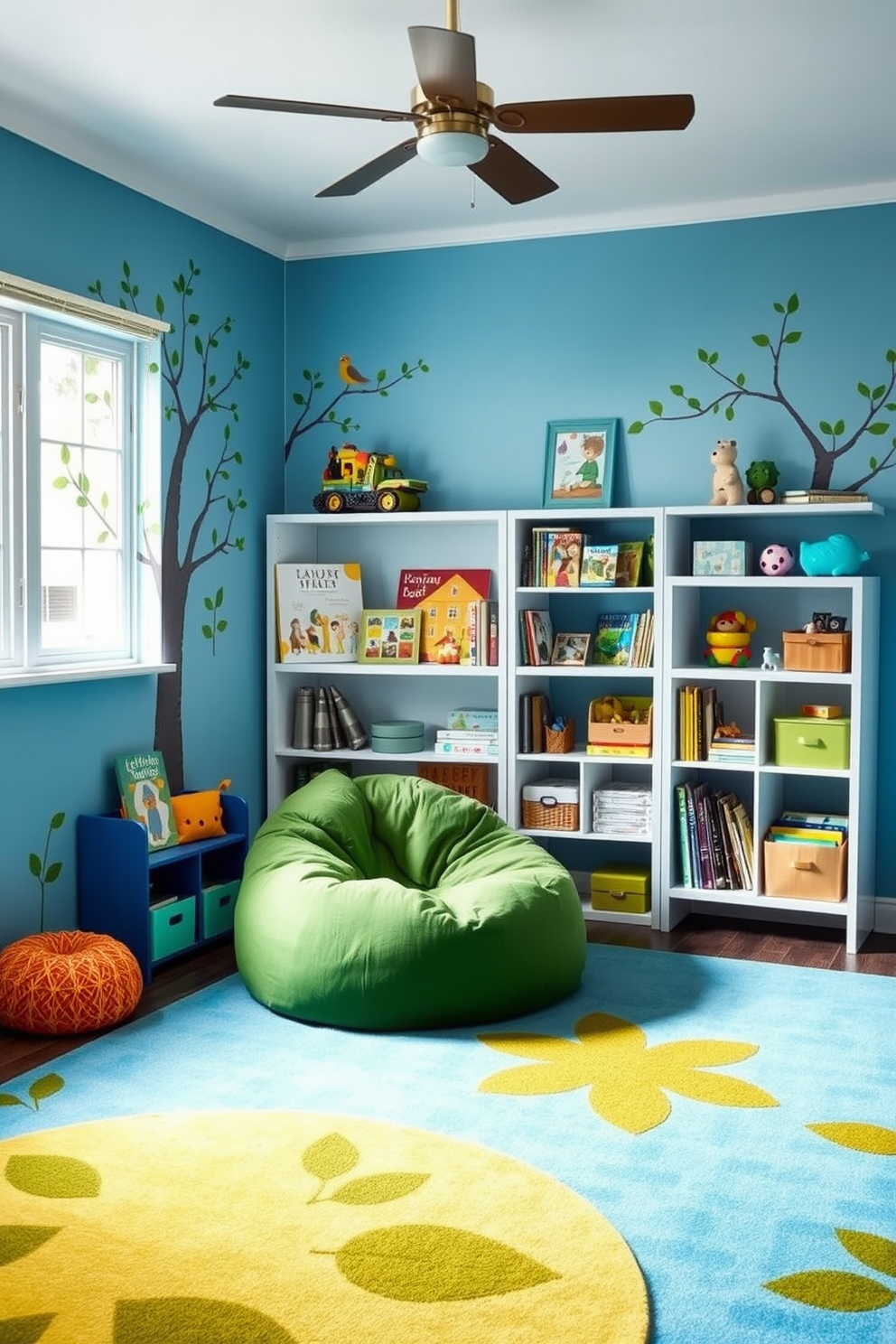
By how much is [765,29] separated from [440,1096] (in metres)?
2.73

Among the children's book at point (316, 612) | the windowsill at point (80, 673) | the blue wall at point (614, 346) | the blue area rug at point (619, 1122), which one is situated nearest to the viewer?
the blue area rug at point (619, 1122)

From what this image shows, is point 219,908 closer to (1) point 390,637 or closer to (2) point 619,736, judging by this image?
(1) point 390,637

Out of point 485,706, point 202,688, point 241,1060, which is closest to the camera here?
point 241,1060

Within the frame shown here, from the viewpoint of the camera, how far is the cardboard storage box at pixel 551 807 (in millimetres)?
4828

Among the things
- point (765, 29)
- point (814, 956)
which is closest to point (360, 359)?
point (765, 29)

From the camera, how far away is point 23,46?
3361mm

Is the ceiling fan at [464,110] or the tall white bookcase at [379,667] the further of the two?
the tall white bookcase at [379,667]

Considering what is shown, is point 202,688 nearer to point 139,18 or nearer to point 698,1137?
point 139,18

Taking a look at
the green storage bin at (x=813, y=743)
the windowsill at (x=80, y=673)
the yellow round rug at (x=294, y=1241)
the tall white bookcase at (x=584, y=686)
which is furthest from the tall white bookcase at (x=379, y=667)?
the yellow round rug at (x=294, y=1241)

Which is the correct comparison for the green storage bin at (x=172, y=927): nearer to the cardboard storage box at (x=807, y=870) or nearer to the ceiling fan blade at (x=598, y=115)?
the cardboard storage box at (x=807, y=870)

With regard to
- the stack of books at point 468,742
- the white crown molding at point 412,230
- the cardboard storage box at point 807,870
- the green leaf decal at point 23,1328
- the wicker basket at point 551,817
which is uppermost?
the white crown molding at point 412,230

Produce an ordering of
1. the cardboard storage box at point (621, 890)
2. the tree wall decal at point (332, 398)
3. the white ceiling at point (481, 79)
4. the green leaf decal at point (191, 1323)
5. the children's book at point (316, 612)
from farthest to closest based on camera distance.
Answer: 1. the tree wall decal at point (332, 398)
2. the children's book at point (316, 612)
3. the cardboard storage box at point (621, 890)
4. the white ceiling at point (481, 79)
5. the green leaf decal at point (191, 1323)

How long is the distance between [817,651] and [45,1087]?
279cm

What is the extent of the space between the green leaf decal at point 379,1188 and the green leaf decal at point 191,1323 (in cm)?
41
